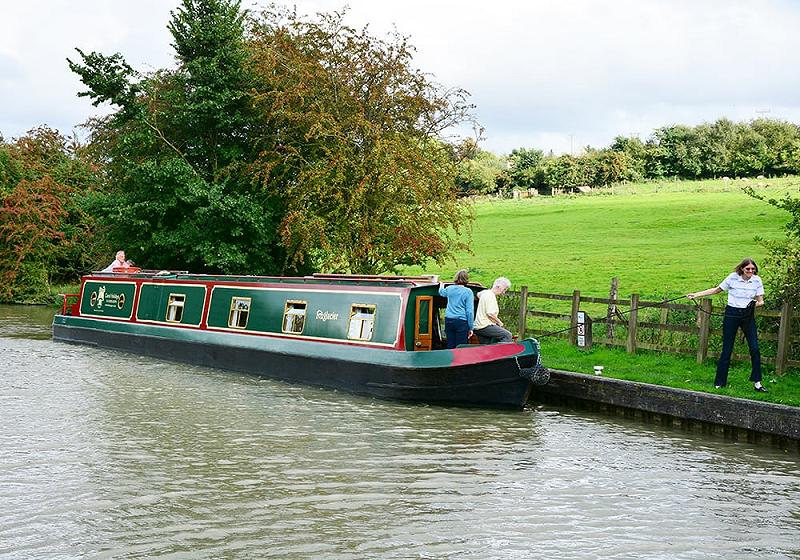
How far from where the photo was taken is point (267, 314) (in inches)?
622

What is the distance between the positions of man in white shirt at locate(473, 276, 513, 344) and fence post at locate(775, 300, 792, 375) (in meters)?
3.50

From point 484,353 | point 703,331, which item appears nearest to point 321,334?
point 484,353

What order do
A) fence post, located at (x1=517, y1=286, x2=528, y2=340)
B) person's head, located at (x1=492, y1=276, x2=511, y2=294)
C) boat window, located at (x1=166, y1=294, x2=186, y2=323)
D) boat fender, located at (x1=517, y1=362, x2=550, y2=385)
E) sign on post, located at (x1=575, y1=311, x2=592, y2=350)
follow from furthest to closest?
1. boat window, located at (x1=166, y1=294, x2=186, y2=323)
2. fence post, located at (x1=517, y1=286, x2=528, y2=340)
3. sign on post, located at (x1=575, y1=311, x2=592, y2=350)
4. person's head, located at (x1=492, y1=276, x2=511, y2=294)
5. boat fender, located at (x1=517, y1=362, x2=550, y2=385)

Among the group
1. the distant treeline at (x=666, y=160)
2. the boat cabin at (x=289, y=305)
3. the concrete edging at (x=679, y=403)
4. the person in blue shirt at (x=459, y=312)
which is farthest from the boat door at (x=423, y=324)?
the distant treeline at (x=666, y=160)

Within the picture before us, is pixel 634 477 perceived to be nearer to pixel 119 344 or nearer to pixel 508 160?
pixel 119 344

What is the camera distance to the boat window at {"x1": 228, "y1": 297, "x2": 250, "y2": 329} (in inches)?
641

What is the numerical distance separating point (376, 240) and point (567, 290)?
17.9 feet

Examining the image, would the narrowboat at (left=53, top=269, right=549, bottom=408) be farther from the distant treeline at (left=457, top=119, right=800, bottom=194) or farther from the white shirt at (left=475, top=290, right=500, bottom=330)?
the distant treeline at (left=457, top=119, right=800, bottom=194)

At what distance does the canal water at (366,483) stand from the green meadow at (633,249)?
5.35 feet

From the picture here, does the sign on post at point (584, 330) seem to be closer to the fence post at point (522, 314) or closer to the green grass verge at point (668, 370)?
the green grass verge at point (668, 370)

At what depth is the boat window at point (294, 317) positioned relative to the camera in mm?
15078

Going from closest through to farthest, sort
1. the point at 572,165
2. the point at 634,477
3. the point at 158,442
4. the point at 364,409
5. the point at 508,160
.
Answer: the point at 634,477 → the point at 158,442 → the point at 364,409 → the point at 572,165 → the point at 508,160

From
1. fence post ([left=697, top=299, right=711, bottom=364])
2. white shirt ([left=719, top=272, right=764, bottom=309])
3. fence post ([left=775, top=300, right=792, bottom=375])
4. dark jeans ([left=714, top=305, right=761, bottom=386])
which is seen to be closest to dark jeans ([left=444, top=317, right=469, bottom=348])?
fence post ([left=697, top=299, right=711, bottom=364])

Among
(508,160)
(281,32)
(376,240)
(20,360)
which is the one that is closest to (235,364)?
(20,360)
